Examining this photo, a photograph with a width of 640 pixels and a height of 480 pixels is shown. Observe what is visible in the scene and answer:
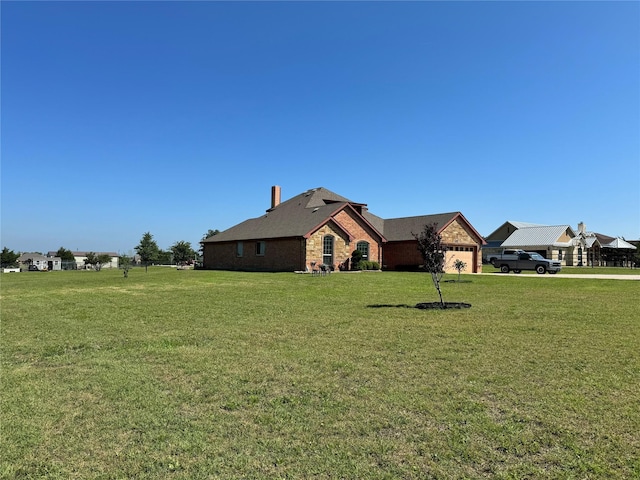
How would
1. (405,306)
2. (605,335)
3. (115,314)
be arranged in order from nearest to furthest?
(605,335) < (115,314) < (405,306)

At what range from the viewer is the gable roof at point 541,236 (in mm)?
53469

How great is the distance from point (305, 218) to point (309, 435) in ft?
99.8

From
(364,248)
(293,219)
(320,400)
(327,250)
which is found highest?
(293,219)

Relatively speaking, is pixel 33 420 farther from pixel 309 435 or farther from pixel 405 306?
pixel 405 306

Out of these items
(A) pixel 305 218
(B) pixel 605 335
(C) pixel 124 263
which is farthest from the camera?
(A) pixel 305 218

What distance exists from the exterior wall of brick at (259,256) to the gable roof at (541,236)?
37.1 m

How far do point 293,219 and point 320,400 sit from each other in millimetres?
30872

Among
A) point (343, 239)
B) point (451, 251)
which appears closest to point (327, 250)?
point (343, 239)

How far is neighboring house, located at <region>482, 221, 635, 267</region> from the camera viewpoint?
176 ft

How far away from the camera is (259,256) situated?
113ft

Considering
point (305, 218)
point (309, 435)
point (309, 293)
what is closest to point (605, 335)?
point (309, 435)

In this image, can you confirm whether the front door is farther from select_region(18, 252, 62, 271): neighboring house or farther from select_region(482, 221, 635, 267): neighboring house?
select_region(18, 252, 62, 271): neighboring house

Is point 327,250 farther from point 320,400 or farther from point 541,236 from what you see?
point 541,236

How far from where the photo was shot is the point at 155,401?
183 inches
